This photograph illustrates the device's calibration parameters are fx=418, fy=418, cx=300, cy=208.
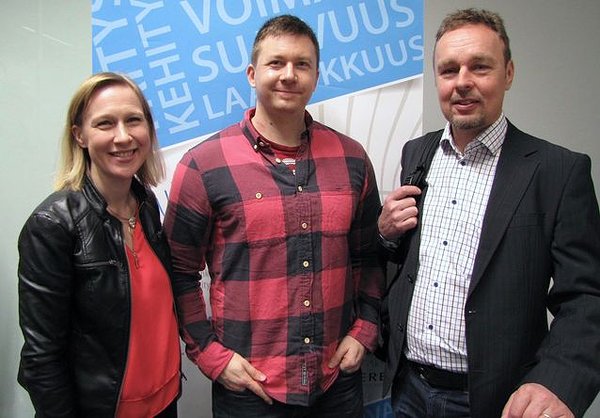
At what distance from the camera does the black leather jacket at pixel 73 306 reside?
1.05 metres

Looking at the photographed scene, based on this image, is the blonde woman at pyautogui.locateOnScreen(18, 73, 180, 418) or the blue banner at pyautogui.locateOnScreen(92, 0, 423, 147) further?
the blue banner at pyautogui.locateOnScreen(92, 0, 423, 147)

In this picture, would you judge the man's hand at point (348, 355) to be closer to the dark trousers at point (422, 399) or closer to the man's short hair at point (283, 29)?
the dark trousers at point (422, 399)

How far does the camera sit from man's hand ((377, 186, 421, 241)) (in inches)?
52.4

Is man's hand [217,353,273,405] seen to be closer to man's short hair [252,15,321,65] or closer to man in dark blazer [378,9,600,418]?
man in dark blazer [378,9,600,418]

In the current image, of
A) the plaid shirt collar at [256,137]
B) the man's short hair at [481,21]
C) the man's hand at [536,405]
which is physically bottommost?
the man's hand at [536,405]

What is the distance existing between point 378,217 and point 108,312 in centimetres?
94

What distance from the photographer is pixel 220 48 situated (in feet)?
5.51

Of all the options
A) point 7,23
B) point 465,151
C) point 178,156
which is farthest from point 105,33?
point 465,151

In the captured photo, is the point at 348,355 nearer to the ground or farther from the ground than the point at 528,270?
nearer to the ground

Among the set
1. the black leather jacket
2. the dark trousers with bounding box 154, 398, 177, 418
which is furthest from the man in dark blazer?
the black leather jacket

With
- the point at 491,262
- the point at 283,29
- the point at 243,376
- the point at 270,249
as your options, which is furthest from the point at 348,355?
the point at 283,29

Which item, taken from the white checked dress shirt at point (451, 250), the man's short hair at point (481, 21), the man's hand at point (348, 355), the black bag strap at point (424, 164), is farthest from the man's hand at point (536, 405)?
the man's short hair at point (481, 21)

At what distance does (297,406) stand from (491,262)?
765 millimetres

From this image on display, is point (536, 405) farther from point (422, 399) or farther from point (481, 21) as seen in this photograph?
point (481, 21)
